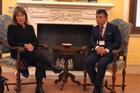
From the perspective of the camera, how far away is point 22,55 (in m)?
4.22

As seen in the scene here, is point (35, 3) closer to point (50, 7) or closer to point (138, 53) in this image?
point (50, 7)

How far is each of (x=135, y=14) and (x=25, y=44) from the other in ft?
7.25

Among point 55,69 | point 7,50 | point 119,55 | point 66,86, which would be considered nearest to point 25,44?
point 7,50

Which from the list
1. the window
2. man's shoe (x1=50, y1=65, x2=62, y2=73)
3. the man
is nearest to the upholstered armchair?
the man

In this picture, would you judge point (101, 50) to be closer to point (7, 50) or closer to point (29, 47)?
point (29, 47)

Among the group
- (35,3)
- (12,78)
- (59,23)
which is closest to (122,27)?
(59,23)

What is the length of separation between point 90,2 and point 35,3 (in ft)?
3.12

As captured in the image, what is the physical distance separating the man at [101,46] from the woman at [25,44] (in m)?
0.63

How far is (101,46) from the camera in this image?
4309mm

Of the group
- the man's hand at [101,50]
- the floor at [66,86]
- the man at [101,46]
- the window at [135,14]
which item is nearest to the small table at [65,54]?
the floor at [66,86]

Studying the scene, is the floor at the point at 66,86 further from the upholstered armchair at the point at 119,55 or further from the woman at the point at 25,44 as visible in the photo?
the woman at the point at 25,44

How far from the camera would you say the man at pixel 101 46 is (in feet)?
13.5

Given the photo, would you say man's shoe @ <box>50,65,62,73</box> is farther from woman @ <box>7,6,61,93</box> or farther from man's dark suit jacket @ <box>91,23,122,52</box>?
man's dark suit jacket @ <box>91,23,122,52</box>

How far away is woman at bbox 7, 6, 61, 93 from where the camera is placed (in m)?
4.20
